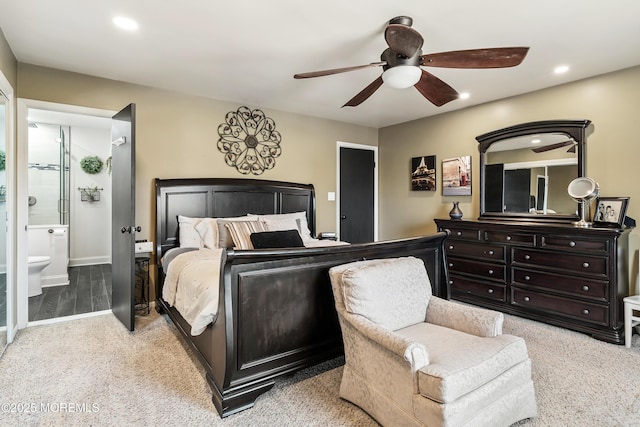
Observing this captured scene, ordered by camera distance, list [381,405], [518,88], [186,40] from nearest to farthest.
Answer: [381,405] → [186,40] → [518,88]

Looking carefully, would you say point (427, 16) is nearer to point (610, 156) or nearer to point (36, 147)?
point (610, 156)

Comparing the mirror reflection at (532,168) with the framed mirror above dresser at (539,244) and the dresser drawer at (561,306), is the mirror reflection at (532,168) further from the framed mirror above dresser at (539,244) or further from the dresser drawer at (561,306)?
the dresser drawer at (561,306)

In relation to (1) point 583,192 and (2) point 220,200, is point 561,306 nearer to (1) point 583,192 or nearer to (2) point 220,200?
(1) point 583,192

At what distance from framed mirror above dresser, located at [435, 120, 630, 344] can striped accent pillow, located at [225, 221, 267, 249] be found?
79.6 inches

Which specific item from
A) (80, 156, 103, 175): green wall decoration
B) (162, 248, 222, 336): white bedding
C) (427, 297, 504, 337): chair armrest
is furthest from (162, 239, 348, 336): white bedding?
(80, 156, 103, 175): green wall decoration

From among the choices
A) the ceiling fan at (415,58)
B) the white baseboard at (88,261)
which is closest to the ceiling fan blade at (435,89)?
the ceiling fan at (415,58)

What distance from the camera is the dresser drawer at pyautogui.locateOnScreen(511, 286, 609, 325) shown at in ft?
9.75

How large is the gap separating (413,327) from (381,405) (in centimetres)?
52

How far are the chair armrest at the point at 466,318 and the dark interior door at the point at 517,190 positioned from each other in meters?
2.30

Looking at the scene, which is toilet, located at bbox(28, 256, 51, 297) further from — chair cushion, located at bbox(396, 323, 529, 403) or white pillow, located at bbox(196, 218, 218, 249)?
chair cushion, located at bbox(396, 323, 529, 403)

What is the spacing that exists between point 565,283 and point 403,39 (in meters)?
2.81

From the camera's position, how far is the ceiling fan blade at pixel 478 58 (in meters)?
2.07

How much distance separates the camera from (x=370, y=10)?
223 cm

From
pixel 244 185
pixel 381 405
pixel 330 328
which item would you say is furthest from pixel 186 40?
pixel 381 405
